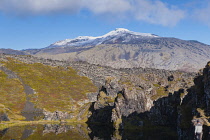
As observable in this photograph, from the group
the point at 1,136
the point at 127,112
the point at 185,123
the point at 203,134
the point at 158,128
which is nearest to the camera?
the point at 203,134

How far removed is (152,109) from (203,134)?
84010 millimetres

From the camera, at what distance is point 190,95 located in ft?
398

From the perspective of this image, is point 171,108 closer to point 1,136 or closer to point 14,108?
point 1,136

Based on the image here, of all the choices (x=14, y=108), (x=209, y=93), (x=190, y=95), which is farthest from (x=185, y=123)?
(x=14, y=108)

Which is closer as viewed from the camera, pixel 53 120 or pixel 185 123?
pixel 185 123

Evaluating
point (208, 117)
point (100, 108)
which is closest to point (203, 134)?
point (208, 117)

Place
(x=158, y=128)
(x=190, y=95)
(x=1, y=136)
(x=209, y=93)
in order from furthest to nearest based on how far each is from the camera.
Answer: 1. (x=158, y=128)
2. (x=190, y=95)
3. (x=1, y=136)
4. (x=209, y=93)

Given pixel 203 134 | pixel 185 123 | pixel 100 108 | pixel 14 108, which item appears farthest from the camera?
pixel 14 108

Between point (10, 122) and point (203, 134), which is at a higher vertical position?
point (203, 134)

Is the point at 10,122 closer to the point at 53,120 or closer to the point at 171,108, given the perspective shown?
the point at 53,120

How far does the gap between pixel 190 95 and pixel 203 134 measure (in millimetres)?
39999

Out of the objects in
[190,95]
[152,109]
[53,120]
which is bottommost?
[53,120]

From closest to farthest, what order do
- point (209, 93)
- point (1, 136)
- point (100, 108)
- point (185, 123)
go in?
point (209, 93) < point (185, 123) < point (1, 136) < point (100, 108)

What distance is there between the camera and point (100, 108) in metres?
178
